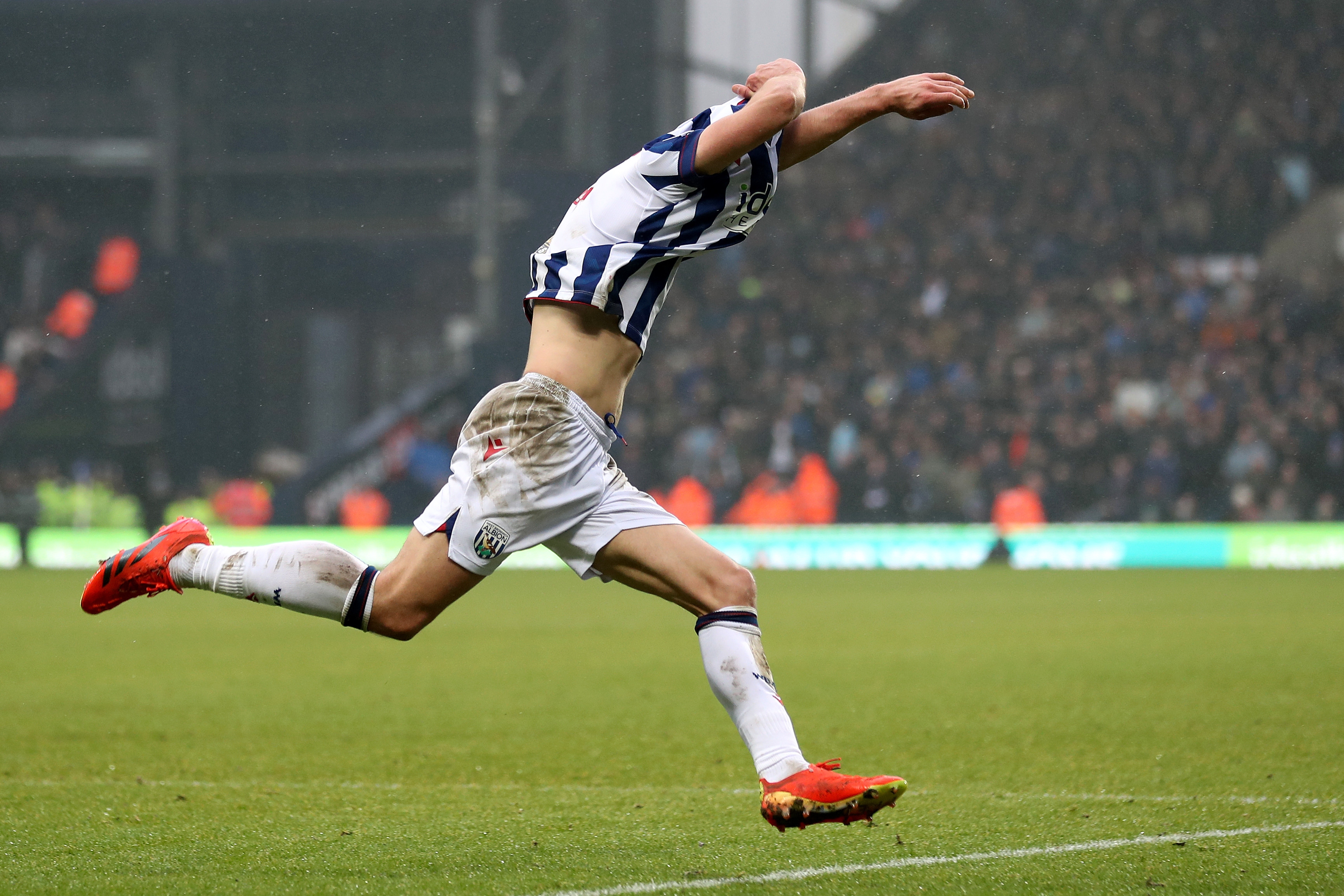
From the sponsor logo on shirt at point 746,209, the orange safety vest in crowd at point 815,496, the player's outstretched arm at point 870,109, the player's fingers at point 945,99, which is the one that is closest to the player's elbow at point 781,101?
the player's outstretched arm at point 870,109

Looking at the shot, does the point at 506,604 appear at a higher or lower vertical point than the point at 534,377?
lower

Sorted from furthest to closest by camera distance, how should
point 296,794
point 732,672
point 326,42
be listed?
1. point 326,42
2. point 296,794
3. point 732,672

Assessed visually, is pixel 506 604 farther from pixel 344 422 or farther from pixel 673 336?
pixel 344 422

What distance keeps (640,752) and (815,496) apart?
16.0 meters

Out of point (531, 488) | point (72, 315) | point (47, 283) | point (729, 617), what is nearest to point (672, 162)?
point (531, 488)

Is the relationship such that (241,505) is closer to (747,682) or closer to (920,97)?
(747,682)

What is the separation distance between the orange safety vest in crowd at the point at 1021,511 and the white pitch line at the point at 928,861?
1710 centimetres

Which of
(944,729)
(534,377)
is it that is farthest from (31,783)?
(944,729)

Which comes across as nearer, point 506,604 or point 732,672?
point 732,672

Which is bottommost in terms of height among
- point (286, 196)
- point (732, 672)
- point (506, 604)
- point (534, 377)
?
point (506, 604)

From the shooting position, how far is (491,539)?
3922mm

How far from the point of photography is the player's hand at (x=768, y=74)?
4047 millimetres

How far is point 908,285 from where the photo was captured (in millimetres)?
25141

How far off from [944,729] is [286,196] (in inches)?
999
